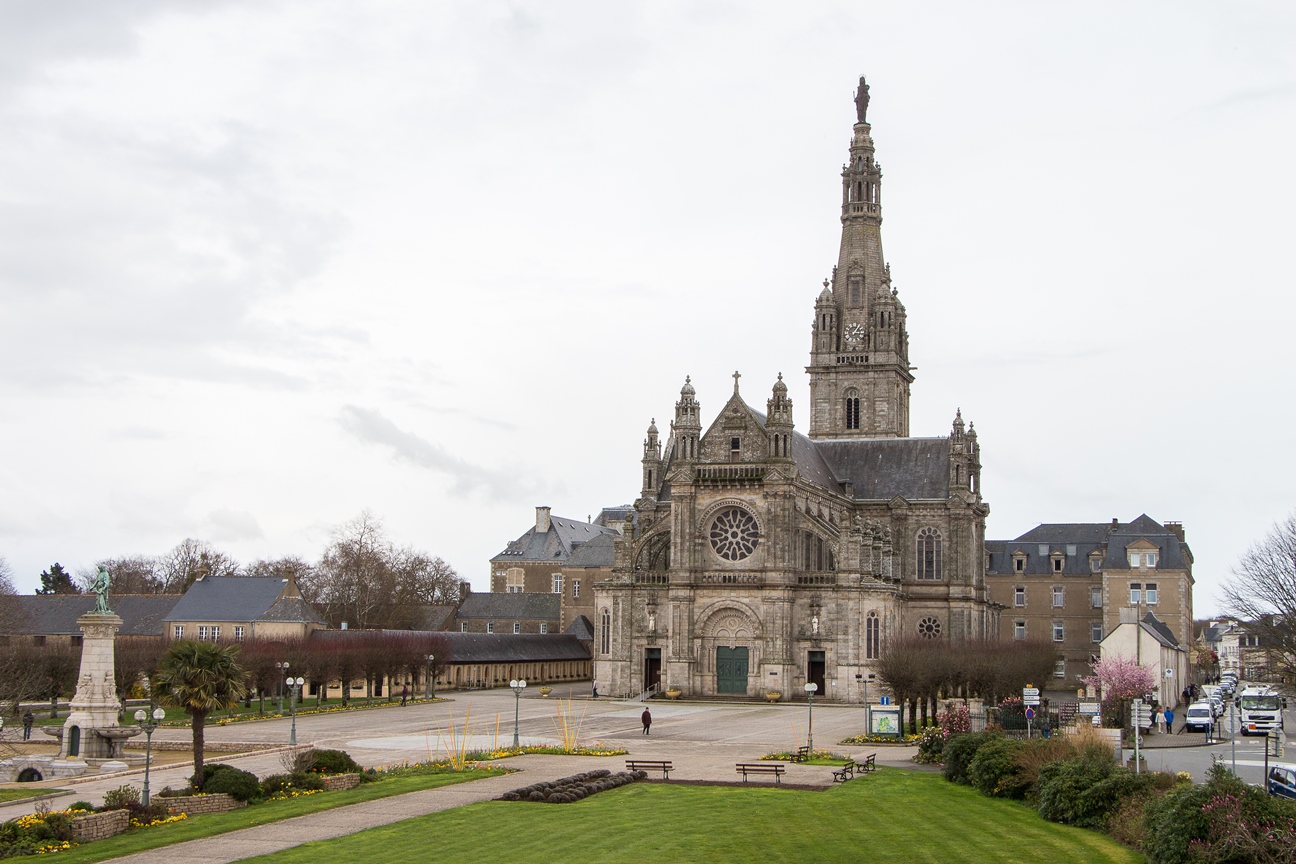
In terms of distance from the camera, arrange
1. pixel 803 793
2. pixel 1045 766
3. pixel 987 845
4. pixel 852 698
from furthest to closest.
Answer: pixel 852 698, pixel 803 793, pixel 1045 766, pixel 987 845

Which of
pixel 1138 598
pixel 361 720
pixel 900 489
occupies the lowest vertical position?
pixel 361 720

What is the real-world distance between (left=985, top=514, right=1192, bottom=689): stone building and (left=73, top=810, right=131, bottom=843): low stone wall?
72.7m

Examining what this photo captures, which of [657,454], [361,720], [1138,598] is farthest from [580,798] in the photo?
[1138,598]

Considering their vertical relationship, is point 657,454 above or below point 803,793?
above

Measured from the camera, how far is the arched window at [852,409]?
100562 mm

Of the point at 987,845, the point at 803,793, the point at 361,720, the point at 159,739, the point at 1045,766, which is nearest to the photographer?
the point at 987,845

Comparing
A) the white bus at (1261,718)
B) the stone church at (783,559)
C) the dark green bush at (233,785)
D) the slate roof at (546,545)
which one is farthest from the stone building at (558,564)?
the dark green bush at (233,785)

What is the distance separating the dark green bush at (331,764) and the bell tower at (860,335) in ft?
216

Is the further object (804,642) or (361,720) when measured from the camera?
(804,642)

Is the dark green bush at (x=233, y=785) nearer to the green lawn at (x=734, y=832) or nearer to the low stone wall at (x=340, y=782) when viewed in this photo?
the low stone wall at (x=340, y=782)

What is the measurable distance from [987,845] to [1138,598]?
68155 millimetres

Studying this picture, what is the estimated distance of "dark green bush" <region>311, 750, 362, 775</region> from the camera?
37.5 meters

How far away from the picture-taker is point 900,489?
91.4 meters

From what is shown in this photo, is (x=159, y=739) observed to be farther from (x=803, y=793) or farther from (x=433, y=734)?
(x=803, y=793)
